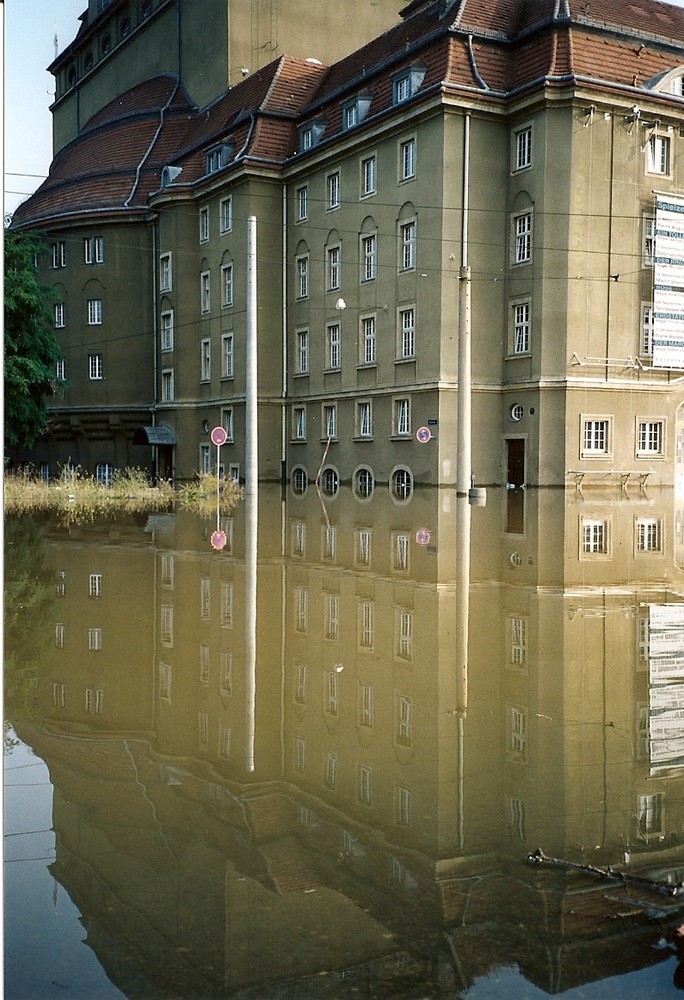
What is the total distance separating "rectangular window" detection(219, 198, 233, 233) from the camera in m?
44.9

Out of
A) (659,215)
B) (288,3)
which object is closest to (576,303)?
(659,215)

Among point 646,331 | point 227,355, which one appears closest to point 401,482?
point 646,331

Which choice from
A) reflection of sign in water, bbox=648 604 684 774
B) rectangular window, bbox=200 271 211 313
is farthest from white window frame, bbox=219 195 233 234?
reflection of sign in water, bbox=648 604 684 774

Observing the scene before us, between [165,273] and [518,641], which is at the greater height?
[165,273]

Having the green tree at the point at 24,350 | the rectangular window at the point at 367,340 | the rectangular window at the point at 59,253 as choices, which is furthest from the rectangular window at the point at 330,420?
the rectangular window at the point at 59,253

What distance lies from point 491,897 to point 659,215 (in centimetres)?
3494

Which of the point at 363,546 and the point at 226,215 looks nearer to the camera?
the point at 363,546

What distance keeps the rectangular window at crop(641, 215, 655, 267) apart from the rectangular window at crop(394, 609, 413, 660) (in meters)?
28.8

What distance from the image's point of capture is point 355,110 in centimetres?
→ 3866

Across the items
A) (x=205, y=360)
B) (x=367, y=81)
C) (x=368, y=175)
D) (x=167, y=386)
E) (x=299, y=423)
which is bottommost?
(x=299, y=423)

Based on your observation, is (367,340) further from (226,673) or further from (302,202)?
(226,673)

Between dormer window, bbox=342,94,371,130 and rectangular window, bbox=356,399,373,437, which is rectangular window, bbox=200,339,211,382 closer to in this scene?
rectangular window, bbox=356,399,373,437

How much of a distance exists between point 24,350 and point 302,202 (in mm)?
15449

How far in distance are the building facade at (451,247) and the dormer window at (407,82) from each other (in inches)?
3.4
